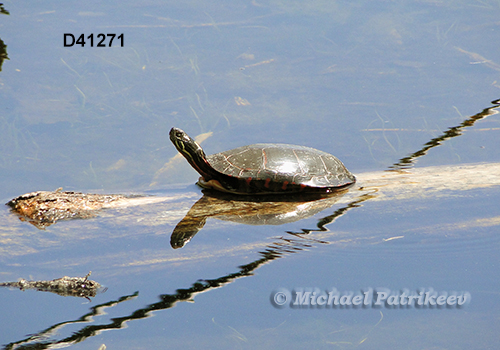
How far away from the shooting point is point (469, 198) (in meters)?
3.28

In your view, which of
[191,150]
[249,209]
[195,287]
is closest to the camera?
[195,287]

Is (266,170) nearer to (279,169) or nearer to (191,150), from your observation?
(279,169)

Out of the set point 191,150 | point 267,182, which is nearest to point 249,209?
point 267,182

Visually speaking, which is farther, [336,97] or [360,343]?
[336,97]

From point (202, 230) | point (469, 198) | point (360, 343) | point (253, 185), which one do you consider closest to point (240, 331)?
point (360, 343)

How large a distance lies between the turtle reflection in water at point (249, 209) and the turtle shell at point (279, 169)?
3.1 inches

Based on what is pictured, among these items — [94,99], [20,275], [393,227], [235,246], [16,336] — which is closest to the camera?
[16,336]

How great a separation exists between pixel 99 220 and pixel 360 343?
1703 millimetres

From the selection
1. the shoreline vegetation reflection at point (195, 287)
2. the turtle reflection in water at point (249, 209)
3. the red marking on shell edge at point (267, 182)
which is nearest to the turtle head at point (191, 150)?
the turtle reflection in water at point (249, 209)

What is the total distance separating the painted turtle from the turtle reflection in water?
8 centimetres

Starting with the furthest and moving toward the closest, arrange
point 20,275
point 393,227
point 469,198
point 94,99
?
point 94,99
point 469,198
point 393,227
point 20,275

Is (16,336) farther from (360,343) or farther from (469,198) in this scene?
(469,198)

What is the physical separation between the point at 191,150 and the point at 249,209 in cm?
71

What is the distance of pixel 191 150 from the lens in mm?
3570
